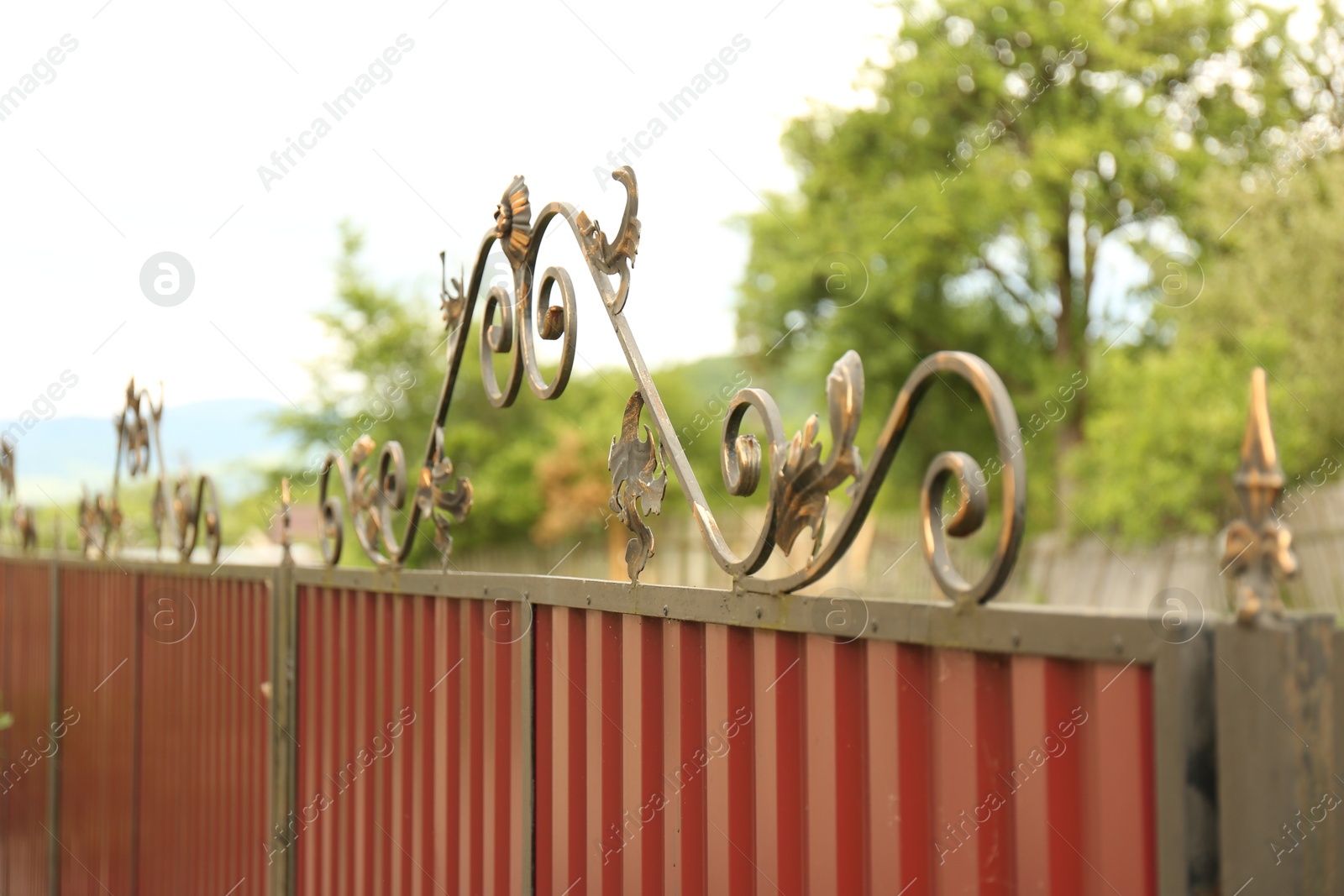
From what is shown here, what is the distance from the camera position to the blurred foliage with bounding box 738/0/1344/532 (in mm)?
20234

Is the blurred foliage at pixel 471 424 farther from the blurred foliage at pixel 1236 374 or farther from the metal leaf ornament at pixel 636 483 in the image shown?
the metal leaf ornament at pixel 636 483

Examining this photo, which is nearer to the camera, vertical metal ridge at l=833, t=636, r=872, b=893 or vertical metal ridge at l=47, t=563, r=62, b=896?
vertical metal ridge at l=833, t=636, r=872, b=893

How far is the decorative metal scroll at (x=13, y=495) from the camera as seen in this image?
5574mm

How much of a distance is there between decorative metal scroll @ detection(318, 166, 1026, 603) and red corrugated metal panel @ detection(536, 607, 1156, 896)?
5.0 inches

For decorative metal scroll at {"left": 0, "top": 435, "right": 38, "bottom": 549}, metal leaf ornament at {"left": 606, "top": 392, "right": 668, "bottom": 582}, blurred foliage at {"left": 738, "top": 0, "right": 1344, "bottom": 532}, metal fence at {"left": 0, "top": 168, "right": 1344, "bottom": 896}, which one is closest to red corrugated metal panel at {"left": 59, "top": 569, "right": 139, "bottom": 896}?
metal fence at {"left": 0, "top": 168, "right": 1344, "bottom": 896}

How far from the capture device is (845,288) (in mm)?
21078

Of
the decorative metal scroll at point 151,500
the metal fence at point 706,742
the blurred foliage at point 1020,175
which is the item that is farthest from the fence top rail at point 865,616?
the blurred foliage at point 1020,175

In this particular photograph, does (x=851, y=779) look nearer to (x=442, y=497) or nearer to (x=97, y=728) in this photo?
(x=442, y=497)

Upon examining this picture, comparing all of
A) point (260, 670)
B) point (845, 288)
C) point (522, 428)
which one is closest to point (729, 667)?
point (260, 670)

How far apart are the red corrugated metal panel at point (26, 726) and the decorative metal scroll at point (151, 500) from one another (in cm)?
89

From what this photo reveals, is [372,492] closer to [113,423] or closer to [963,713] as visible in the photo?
[963,713]

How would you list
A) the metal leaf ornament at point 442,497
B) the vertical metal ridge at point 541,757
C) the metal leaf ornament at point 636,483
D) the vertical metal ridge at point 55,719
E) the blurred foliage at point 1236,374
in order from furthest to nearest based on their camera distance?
the blurred foliage at point 1236,374
the vertical metal ridge at point 55,719
the metal leaf ornament at point 442,497
the vertical metal ridge at point 541,757
the metal leaf ornament at point 636,483

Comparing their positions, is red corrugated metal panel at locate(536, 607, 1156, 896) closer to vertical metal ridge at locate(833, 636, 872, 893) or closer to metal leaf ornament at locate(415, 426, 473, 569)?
vertical metal ridge at locate(833, 636, 872, 893)

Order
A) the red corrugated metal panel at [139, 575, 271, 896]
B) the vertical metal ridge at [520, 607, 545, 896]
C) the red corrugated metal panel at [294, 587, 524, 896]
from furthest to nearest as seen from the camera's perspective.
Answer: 1. the red corrugated metal panel at [139, 575, 271, 896]
2. the red corrugated metal panel at [294, 587, 524, 896]
3. the vertical metal ridge at [520, 607, 545, 896]
